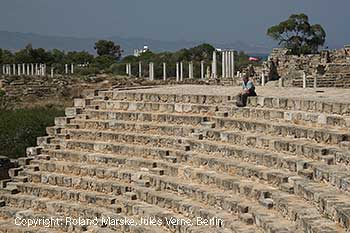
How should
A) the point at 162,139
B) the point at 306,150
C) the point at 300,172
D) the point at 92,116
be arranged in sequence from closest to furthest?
the point at 300,172 → the point at 306,150 → the point at 162,139 → the point at 92,116

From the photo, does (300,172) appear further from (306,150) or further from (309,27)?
A: (309,27)

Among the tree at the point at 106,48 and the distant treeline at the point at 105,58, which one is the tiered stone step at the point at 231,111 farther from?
the tree at the point at 106,48

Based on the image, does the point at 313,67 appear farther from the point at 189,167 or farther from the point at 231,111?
the point at 189,167

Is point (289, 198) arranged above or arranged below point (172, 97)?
below

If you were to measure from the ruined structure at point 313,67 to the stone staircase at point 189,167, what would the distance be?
1050cm

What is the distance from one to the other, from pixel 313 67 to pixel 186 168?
17072mm

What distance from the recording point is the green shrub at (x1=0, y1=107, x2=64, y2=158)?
17144mm

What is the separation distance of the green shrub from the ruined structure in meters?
8.81

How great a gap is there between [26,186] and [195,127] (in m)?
3.41

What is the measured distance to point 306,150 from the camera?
9039 mm

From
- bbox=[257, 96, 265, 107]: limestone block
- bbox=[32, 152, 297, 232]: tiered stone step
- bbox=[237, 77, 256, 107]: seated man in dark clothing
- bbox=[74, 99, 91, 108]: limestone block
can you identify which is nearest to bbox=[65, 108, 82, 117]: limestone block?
bbox=[74, 99, 91, 108]: limestone block

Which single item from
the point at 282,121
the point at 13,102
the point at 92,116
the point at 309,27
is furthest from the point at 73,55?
the point at 282,121

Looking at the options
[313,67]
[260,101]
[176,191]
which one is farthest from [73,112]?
[313,67]

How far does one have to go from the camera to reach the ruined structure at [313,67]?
2311cm
